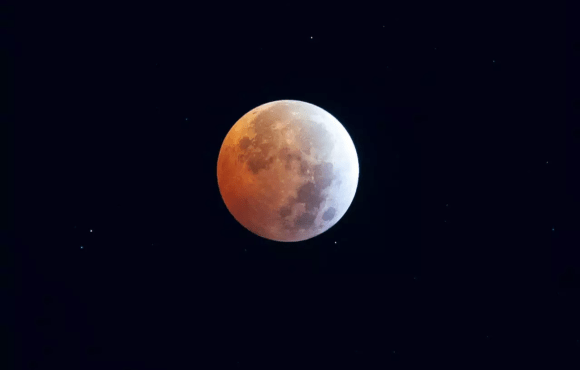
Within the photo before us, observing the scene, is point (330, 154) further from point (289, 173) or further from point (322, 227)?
point (322, 227)

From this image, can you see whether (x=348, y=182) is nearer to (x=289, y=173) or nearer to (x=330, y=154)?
(x=330, y=154)

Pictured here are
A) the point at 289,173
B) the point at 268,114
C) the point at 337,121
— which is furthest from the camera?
the point at 337,121

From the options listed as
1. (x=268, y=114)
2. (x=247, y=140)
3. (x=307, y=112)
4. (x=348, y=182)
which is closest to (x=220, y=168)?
(x=247, y=140)

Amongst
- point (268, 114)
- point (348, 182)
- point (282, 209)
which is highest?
point (268, 114)

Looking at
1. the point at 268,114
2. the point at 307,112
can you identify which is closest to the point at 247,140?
the point at 268,114

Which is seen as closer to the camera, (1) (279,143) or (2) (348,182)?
(1) (279,143)

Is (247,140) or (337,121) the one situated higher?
(337,121)

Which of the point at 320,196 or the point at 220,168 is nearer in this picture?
the point at 320,196

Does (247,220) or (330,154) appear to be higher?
(330,154)

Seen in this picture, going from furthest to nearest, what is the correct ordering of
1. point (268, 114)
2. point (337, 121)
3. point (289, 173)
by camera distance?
point (337, 121) → point (268, 114) → point (289, 173)
